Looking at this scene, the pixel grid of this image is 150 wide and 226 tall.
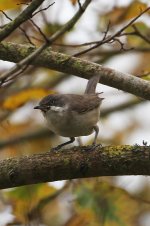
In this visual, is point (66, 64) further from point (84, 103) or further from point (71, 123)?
point (84, 103)

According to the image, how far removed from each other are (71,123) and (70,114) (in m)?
0.16

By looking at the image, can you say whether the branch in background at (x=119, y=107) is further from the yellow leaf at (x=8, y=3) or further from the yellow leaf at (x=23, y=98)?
the yellow leaf at (x=8, y=3)

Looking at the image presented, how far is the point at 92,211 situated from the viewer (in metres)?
5.61

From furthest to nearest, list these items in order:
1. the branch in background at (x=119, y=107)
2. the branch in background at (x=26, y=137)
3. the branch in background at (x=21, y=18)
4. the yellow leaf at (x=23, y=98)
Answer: the branch in background at (x=119, y=107) → the branch in background at (x=26, y=137) → the yellow leaf at (x=23, y=98) → the branch in background at (x=21, y=18)

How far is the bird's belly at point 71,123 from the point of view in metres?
5.74

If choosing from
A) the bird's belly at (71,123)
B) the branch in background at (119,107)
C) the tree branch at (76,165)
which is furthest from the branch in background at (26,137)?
the tree branch at (76,165)

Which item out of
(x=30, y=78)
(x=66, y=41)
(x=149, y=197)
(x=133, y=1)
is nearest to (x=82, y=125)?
(x=133, y=1)

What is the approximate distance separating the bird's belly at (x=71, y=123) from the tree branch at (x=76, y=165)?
47.5 inches

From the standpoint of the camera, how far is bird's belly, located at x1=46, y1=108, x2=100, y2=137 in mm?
5742

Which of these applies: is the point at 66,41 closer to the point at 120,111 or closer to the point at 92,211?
the point at 120,111

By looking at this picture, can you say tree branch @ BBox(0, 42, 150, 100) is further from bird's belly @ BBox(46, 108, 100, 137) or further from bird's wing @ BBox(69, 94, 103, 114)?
bird's wing @ BBox(69, 94, 103, 114)

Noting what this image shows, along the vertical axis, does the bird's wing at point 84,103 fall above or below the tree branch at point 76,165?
above

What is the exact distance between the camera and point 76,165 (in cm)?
438

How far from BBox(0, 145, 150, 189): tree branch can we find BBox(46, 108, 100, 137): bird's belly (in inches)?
47.5
